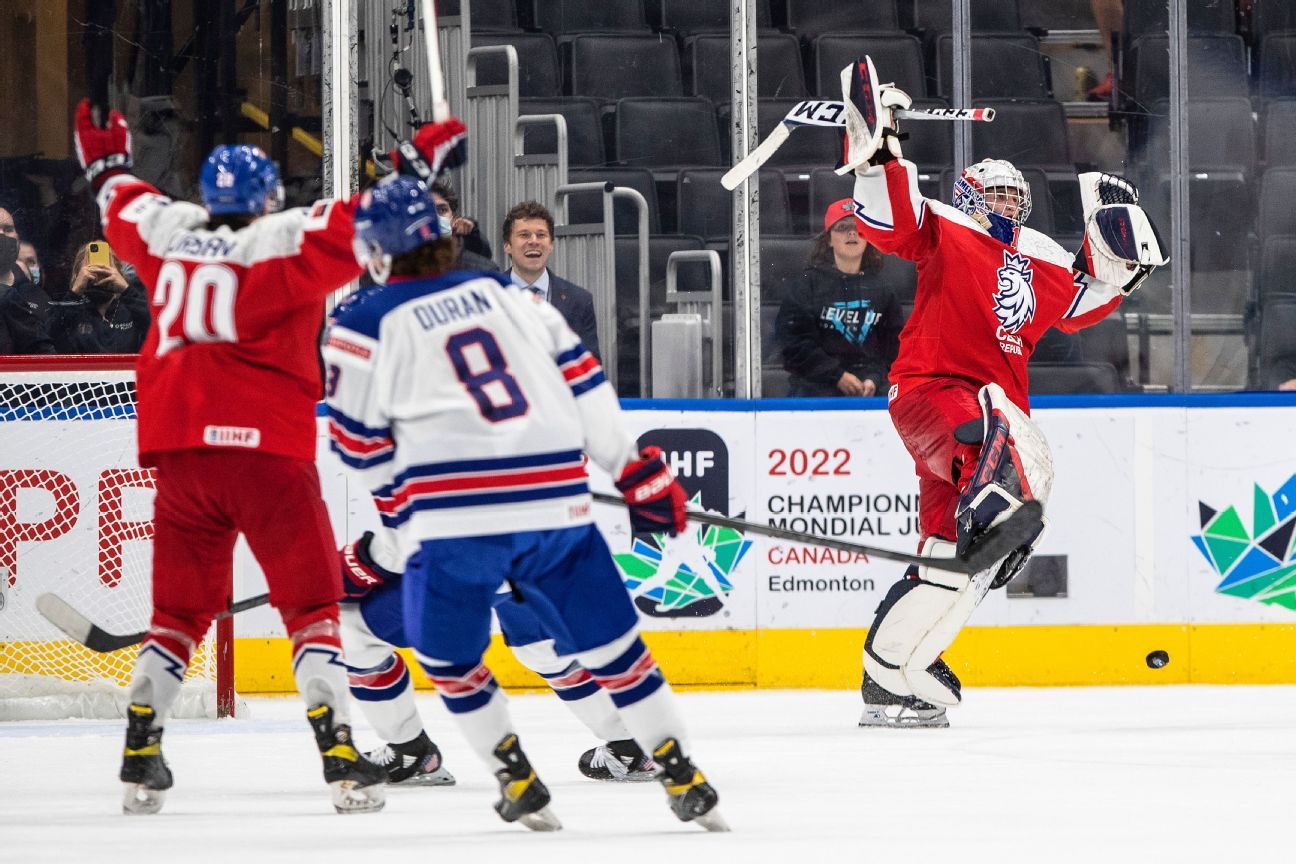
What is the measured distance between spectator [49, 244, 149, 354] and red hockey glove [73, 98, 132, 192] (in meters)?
2.12

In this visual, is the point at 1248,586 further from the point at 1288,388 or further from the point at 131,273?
the point at 131,273

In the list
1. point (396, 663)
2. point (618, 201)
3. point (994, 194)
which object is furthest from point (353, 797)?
point (618, 201)

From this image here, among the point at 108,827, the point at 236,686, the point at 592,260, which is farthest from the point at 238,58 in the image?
the point at 108,827

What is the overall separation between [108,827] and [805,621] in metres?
3.04

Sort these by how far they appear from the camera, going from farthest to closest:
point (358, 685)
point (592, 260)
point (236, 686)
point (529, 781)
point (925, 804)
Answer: point (592, 260) < point (236, 686) < point (358, 685) < point (925, 804) < point (529, 781)

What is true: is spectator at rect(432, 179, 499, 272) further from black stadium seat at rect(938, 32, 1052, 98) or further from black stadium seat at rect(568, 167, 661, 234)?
black stadium seat at rect(938, 32, 1052, 98)

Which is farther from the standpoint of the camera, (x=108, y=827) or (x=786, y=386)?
(x=786, y=386)

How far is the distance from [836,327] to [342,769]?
3.06 meters

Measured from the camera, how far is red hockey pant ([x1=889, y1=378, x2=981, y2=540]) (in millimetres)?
5246

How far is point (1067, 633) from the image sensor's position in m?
6.32

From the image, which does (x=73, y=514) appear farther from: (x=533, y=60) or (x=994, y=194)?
(x=994, y=194)

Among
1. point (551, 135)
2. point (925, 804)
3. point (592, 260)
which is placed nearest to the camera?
point (925, 804)

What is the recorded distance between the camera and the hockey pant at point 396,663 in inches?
158

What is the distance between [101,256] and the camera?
6.17 metres
